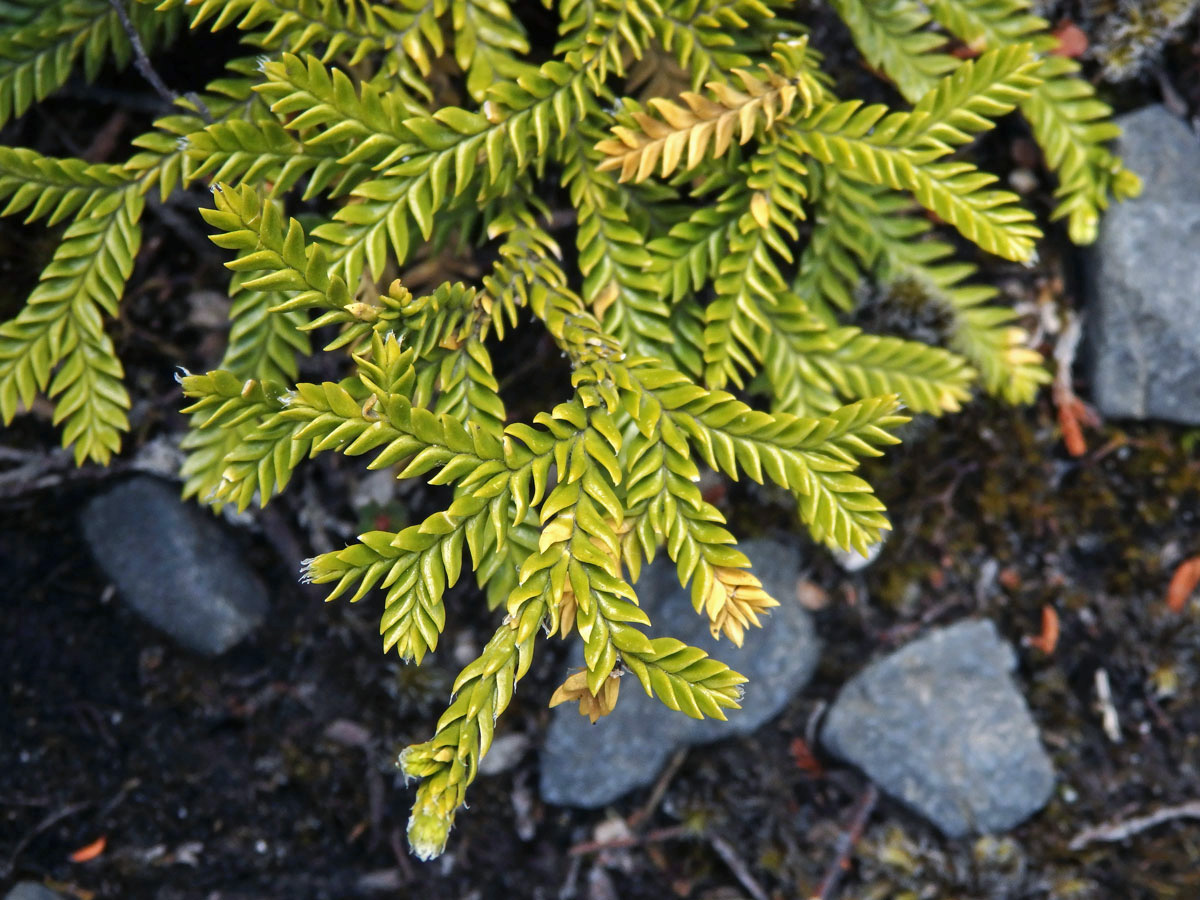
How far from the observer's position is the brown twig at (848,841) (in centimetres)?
275

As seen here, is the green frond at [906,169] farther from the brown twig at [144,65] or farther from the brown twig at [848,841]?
the brown twig at [848,841]

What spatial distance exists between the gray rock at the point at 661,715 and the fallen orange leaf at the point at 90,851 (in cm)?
136

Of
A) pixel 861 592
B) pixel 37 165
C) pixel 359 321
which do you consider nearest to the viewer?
pixel 359 321

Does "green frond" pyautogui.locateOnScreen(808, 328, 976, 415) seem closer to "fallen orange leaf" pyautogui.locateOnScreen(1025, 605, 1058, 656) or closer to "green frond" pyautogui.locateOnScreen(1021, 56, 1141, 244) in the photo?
"green frond" pyautogui.locateOnScreen(1021, 56, 1141, 244)

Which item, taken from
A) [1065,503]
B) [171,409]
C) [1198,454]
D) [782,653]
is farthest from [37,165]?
[1198,454]

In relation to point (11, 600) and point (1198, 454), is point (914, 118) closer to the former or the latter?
point (1198, 454)

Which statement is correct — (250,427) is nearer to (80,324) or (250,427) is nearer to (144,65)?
(80,324)

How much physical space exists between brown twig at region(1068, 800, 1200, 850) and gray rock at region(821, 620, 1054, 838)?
18 cm

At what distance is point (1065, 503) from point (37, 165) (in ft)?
10.3

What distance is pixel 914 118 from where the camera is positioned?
2113 mm

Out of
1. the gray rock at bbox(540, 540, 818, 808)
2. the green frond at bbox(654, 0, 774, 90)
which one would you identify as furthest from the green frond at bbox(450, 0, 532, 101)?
the gray rock at bbox(540, 540, 818, 808)

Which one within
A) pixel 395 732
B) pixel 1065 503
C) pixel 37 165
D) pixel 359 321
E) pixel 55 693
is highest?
pixel 359 321

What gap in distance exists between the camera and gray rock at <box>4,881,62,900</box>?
2.51 m

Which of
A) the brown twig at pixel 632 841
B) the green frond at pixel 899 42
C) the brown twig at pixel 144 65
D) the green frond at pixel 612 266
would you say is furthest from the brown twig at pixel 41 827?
the green frond at pixel 899 42
